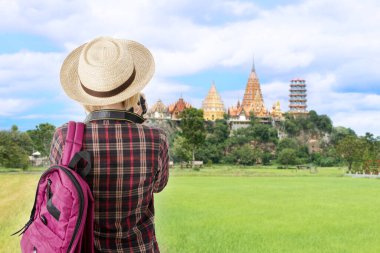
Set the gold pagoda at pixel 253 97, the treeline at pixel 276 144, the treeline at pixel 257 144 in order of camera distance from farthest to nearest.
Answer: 1. the gold pagoda at pixel 253 97
2. the treeline at pixel 276 144
3. the treeline at pixel 257 144

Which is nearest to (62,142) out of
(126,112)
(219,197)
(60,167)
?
(60,167)

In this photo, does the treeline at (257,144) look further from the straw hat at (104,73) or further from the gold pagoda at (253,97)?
the straw hat at (104,73)

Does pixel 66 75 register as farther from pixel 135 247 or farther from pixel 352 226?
pixel 352 226

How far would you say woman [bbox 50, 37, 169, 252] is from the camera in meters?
1.56

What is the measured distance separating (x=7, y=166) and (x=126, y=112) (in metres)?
19.9

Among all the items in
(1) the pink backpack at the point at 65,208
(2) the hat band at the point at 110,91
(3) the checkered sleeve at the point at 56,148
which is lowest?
(1) the pink backpack at the point at 65,208

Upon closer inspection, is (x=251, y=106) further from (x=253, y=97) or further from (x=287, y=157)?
(x=287, y=157)

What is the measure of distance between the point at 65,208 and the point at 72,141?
21 cm

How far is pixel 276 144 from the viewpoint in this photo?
42.3 metres

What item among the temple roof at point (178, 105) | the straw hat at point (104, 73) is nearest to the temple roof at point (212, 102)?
the temple roof at point (178, 105)

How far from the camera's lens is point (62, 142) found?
1.52m

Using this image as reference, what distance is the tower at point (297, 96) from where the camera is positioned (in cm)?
6782

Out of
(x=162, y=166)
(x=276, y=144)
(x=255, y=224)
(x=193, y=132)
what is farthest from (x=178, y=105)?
(x=162, y=166)

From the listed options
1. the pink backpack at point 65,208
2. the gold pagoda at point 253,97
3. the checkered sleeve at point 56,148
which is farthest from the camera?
the gold pagoda at point 253,97
